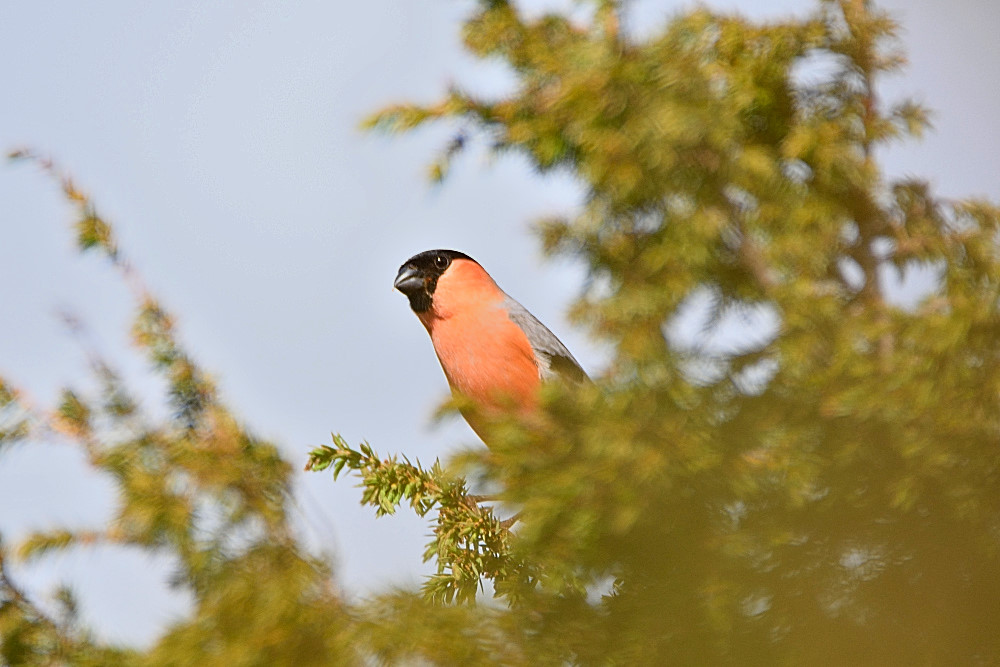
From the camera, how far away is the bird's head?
3.35 metres

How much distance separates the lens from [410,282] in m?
3.38

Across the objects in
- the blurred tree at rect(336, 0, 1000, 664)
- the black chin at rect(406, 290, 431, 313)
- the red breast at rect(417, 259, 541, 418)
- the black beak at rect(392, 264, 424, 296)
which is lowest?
the blurred tree at rect(336, 0, 1000, 664)

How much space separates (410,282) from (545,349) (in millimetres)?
656

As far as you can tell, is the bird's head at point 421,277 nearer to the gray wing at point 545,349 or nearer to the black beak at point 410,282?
the black beak at point 410,282

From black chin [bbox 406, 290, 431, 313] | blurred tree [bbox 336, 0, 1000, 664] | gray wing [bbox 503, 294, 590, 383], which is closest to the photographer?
blurred tree [bbox 336, 0, 1000, 664]

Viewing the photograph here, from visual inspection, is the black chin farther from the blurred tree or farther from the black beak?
the blurred tree

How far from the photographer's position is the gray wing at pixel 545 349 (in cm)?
297

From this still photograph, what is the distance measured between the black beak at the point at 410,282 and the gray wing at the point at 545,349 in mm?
356

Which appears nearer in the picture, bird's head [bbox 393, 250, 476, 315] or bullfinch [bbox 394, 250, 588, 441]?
bullfinch [bbox 394, 250, 588, 441]

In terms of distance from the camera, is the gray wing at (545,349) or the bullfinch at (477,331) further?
the gray wing at (545,349)

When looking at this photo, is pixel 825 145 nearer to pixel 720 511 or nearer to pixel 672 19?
pixel 672 19

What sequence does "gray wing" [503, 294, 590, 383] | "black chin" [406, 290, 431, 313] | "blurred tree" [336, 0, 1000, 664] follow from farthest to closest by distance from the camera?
"black chin" [406, 290, 431, 313] < "gray wing" [503, 294, 590, 383] < "blurred tree" [336, 0, 1000, 664]

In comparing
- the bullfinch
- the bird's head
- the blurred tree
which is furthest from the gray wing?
the blurred tree

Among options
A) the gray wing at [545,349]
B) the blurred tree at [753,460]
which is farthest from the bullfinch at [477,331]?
the blurred tree at [753,460]
